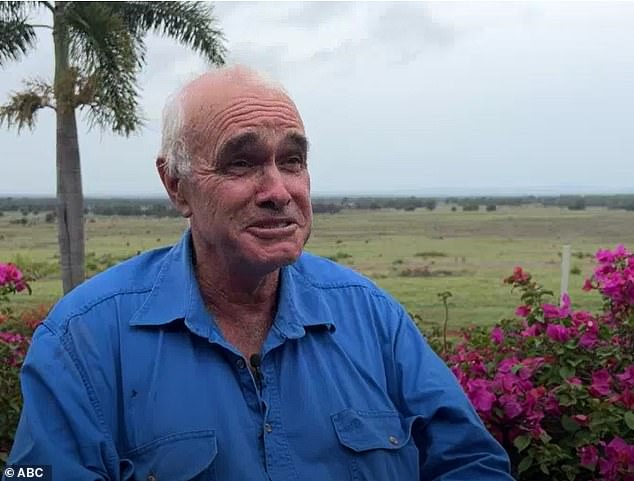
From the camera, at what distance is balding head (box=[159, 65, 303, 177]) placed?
1.76 m

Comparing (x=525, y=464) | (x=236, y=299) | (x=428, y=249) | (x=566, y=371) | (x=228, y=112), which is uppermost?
(x=228, y=112)

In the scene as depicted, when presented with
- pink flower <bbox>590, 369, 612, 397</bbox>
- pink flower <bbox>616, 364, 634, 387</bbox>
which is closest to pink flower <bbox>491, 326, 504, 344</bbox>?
pink flower <bbox>590, 369, 612, 397</bbox>

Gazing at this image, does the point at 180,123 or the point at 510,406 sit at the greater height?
the point at 180,123

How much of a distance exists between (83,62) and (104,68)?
9.5 inches

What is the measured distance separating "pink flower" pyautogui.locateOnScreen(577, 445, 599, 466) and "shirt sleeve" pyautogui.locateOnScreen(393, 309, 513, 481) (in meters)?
0.84

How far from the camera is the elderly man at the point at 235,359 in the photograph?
167cm

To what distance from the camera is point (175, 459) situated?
1.66 m

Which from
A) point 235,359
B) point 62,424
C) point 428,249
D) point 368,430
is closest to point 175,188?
point 235,359

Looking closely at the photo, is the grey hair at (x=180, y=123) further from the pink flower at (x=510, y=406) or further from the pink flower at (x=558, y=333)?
the pink flower at (x=558, y=333)

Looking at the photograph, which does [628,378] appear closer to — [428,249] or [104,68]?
[104,68]

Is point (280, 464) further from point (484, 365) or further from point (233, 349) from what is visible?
point (484, 365)

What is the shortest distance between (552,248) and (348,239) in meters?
8.52

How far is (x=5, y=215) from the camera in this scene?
37.8 meters

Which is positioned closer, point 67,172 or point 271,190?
point 271,190
